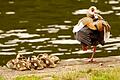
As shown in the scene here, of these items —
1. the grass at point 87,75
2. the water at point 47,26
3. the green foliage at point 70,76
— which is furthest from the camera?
the water at point 47,26

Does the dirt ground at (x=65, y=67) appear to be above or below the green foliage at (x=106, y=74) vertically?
below

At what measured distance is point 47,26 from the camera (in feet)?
106

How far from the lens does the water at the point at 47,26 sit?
88.1 ft

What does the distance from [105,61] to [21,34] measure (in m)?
12.4

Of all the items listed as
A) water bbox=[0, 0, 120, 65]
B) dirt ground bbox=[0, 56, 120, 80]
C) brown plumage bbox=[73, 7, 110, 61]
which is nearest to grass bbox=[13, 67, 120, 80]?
dirt ground bbox=[0, 56, 120, 80]

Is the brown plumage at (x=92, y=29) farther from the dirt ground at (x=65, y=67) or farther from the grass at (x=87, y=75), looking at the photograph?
the grass at (x=87, y=75)

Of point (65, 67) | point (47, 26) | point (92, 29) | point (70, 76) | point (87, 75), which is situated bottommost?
point (47, 26)

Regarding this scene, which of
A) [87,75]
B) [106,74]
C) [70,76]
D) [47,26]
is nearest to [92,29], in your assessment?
[87,75]

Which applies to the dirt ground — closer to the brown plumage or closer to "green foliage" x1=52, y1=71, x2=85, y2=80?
"green foliage" x1=52, y1=71, x2=85, y2=80

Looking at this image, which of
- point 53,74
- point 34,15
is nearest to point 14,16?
point 34,15

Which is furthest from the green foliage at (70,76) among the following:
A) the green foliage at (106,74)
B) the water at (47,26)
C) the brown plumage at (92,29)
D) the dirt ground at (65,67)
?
the water at (47,26)

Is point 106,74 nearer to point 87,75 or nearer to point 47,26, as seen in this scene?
point 87,75

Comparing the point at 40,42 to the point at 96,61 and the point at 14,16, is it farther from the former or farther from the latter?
the point at 96,61

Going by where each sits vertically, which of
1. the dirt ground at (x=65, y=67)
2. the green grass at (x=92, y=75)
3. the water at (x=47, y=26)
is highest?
the green grass at (x=92, y=75)
